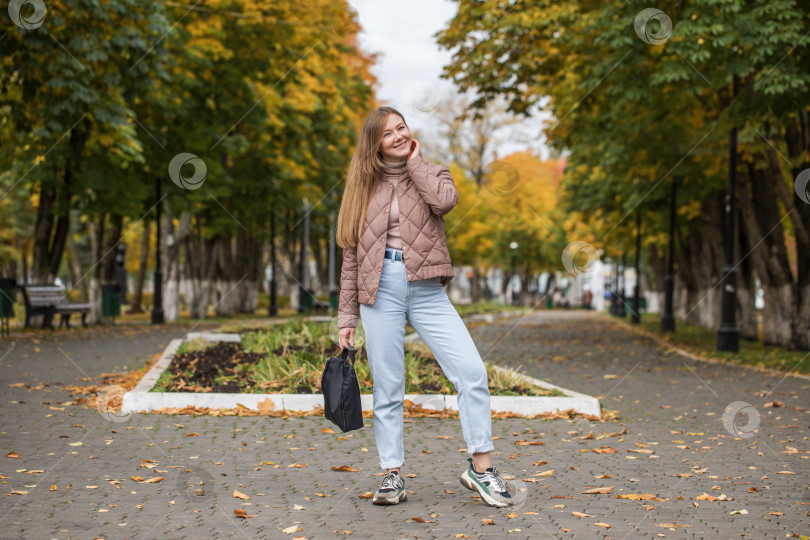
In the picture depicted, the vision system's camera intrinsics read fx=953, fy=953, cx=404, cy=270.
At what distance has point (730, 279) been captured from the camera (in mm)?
16734

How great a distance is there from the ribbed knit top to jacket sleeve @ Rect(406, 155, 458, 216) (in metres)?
0.14

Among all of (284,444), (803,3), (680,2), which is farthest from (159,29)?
(284,444)

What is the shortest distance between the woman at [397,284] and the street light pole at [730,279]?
1263 centimetres

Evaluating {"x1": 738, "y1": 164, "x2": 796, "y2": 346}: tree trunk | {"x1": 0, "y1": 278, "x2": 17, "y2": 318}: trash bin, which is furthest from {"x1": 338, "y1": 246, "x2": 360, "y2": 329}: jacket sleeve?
{"x1": 738, "y1": 164, "x2": 796, "y2": 346}: tree trunk

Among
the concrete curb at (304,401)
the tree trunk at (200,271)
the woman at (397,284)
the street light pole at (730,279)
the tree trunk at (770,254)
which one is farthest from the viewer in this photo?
the tree trunk at (200,271)

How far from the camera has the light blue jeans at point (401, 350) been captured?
197 inches

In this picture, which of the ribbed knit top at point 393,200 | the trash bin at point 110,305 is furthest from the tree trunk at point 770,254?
the trash bin at point 110,305

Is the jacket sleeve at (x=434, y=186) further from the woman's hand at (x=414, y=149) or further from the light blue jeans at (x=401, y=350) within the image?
the light blue jeans at (x=401, y=350)

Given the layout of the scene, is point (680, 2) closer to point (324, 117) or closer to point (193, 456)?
point (193, 456)

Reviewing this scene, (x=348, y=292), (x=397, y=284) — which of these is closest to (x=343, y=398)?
(x=348, y=292)

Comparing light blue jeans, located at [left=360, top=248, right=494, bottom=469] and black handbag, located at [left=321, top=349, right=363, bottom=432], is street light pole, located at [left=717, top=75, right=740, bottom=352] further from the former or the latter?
black handbag, located at [left=321, top=349, right=363, bottom=432]

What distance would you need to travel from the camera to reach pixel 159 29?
17734 mm

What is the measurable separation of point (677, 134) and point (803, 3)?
561 centimetres

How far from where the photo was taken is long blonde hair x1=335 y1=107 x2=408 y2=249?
505 cm
